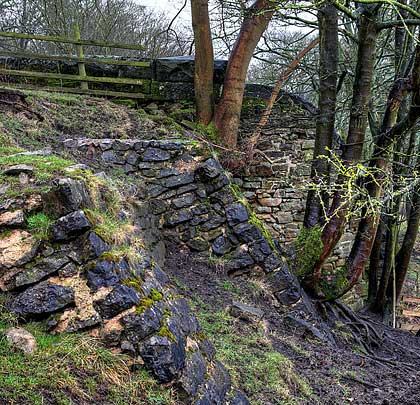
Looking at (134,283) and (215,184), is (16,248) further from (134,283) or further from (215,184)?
(215,184)

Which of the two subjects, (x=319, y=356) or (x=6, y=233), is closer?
(x=6, y=233)

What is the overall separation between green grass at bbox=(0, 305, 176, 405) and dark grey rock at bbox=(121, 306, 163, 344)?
0.48ft

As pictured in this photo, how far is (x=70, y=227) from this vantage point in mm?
3141

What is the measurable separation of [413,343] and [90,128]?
6365 millimetres

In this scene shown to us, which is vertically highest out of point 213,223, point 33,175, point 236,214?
point 33,175

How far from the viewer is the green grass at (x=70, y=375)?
2.23 meters

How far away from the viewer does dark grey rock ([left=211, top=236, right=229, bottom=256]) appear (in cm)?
575

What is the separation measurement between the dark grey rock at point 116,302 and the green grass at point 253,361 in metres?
1.23

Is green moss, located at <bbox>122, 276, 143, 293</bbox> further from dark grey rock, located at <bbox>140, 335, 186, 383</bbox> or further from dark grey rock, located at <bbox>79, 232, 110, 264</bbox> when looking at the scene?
dark grey rock, located at <bbox>140, 335, 186, 383</bbox>

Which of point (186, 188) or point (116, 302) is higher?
point (186, 188)

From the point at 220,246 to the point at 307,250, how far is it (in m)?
1.30

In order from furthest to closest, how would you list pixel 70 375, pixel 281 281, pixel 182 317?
pixel 281 281 → pixel 182 317 → pixel 70 375

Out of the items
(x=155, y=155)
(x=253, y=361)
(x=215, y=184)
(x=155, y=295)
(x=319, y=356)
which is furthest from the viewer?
(x=215, y=184)

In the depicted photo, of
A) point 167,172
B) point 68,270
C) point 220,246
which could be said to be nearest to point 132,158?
point 167,172
